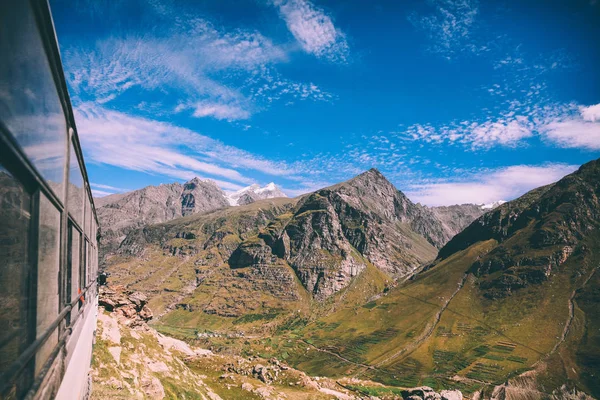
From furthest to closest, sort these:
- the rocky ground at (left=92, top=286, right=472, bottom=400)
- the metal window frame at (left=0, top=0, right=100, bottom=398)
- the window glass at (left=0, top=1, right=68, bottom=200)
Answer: the rocky ground at (left=92, top=286, right=472, bottom=400)
the metal window frame at (left=0, top=0, right=100, bottom=398)
the window glass at (left=0, top=1, right=68, bottom=200)

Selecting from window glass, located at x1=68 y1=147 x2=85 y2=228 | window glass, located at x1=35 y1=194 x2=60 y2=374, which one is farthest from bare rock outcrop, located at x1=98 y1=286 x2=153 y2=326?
window glass, located at x1=35 y1=194 x2=60 y2=374

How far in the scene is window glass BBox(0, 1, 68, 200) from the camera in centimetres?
320

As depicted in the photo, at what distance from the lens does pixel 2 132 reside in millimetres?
3059

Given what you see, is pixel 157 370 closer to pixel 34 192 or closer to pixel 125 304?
pixel 125 304

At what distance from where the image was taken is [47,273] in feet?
18.5

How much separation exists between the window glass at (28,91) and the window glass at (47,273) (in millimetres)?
591

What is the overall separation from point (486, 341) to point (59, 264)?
235 m

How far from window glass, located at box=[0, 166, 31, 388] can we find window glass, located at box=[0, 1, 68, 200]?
20.9 inches

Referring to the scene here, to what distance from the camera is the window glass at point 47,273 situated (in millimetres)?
4957

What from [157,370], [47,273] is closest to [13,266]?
[47,273]

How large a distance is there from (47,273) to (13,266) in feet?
6.42

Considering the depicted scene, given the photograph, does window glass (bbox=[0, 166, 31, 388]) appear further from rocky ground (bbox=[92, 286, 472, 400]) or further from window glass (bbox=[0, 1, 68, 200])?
rocky ground (bbox=[92, 286, 472, 400])

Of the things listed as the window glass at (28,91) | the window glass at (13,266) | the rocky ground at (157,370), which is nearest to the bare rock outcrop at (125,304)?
the rocky ground at (157,370)

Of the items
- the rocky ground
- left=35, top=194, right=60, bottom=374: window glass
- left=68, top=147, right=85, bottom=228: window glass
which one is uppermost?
left=68, top=147, right=85, bottom=228: window glass
